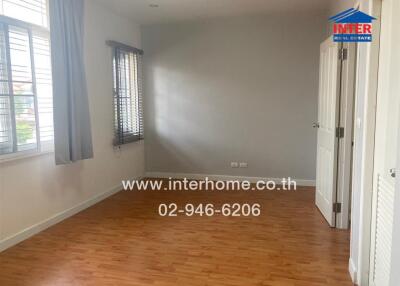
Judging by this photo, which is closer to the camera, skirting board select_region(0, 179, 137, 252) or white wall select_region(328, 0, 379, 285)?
white wall select_region(328, 0, 379, 285)

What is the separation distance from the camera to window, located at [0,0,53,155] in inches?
117

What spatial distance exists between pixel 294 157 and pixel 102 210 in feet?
9.90

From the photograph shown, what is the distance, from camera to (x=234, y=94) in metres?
5.33

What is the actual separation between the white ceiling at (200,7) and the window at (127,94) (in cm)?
53

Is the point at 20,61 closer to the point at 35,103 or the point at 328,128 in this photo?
the point at 35,103

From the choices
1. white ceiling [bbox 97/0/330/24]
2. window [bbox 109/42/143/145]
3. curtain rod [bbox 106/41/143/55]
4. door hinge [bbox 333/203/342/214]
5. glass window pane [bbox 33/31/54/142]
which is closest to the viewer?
glass window pane [bbox 33/31/54/142]

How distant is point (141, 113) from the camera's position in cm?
565

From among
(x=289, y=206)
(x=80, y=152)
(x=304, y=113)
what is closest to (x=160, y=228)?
(x=80, y=152)

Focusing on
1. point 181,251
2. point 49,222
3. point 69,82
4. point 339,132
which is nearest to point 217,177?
point 339,132

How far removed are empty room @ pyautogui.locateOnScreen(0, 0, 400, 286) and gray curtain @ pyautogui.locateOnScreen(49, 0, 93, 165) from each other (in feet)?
0.06

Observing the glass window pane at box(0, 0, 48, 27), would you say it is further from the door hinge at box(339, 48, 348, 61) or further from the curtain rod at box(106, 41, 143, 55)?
the door hinge at box(339, 48, 348, 61)

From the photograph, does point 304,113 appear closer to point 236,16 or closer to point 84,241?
point 236,16

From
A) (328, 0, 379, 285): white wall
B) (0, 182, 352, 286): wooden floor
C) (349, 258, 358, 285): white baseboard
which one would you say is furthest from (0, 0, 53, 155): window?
(349, 258, 358, 285): white baseboard

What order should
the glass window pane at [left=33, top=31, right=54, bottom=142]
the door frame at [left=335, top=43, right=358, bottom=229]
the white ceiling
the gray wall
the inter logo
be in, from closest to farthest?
the inter logo
the door frame at [left=335, top=43, right=358, bottom=229]
the glass window pane at [left=33, top=31, right=54, bottom=142]
the white ceiling
the gray wall
